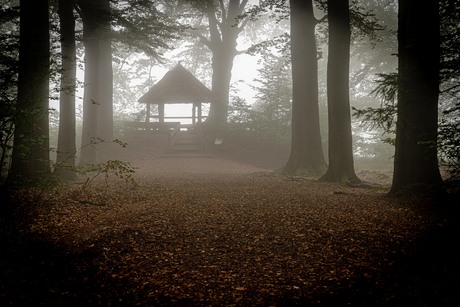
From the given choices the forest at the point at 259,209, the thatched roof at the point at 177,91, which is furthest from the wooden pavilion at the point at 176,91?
the forest at the point at 259,209

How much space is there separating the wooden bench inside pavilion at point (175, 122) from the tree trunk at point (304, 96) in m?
9.62

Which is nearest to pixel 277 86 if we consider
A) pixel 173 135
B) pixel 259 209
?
pixel 173 135

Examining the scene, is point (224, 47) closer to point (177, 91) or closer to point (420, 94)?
point (177, 91)

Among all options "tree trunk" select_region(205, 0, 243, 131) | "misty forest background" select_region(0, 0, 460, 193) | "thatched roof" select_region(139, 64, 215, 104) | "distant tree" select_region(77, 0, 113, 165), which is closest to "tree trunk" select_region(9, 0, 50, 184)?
"misty forest background" select_region(0, 0, 460, 193)

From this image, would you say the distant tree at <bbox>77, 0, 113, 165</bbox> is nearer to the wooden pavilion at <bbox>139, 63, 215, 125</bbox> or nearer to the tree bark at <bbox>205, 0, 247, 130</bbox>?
the wooden pavilion at <bbox>139, 63, 215, 125</bbox>

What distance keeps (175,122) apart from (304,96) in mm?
11845

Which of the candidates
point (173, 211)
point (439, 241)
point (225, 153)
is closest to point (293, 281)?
point (439, 241)

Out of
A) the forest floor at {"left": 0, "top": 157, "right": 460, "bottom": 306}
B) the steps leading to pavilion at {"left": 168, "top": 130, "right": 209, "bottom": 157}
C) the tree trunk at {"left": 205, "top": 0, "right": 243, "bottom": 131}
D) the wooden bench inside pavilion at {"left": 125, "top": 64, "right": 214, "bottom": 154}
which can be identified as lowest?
the forest floor at {"left": 0, "top": 157, "right": 460, "bottom": 306}

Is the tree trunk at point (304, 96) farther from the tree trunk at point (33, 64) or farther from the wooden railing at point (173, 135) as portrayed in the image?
the wooden railing at point (173, 135)

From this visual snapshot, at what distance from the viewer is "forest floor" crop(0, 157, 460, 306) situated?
9.45 feet

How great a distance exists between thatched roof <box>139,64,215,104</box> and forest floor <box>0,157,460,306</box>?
17610 millimetres

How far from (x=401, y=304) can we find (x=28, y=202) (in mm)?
5636

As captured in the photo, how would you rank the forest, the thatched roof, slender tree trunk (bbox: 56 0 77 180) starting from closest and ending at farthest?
the forest → slender tree trunk (bbox: 56 0 77 180) → the thatched roof

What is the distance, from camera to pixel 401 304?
2605 millimetres
